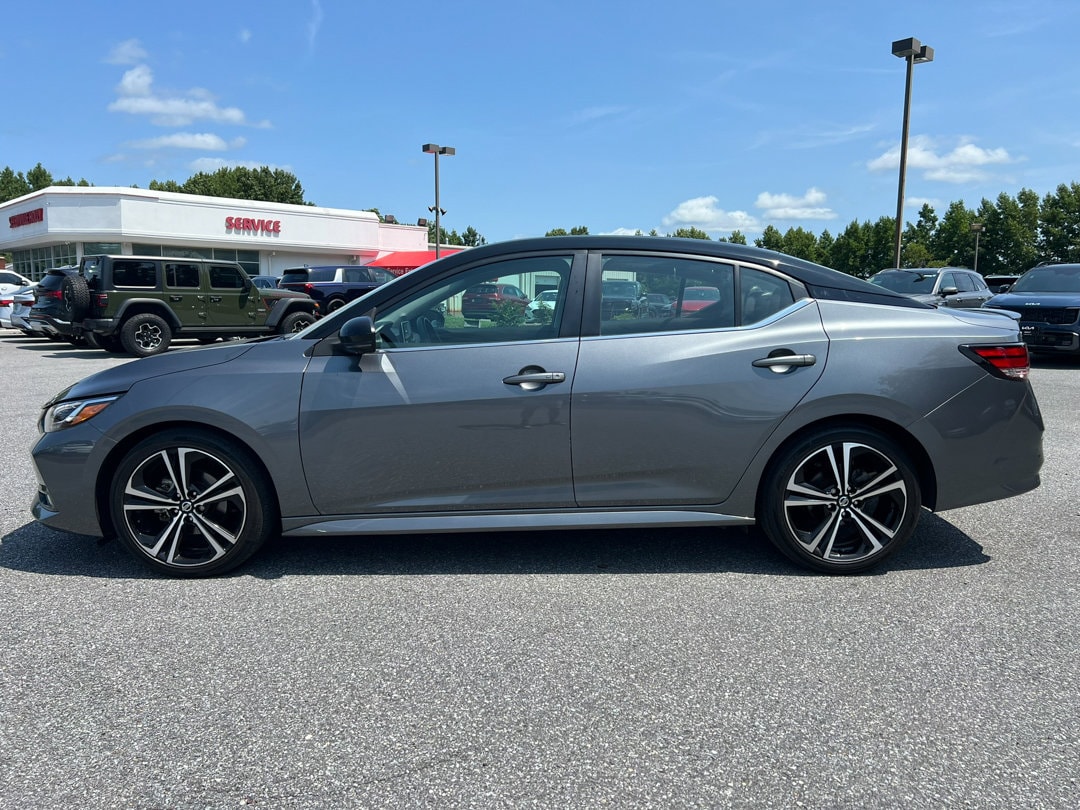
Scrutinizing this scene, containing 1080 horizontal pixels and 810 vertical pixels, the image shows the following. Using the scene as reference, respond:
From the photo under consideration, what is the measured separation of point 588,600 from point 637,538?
36.8 inches

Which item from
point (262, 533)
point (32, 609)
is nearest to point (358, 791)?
point (262, 533)

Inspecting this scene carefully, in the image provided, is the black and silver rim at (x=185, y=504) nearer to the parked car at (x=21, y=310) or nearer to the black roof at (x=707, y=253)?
the black roof at (x=707, y=253)

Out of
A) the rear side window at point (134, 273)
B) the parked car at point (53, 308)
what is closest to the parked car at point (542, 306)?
the rear side window at point (134, 273)

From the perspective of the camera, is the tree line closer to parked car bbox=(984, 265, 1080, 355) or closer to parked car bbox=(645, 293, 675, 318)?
parked car bbox=(984, 265, 1080, 355)

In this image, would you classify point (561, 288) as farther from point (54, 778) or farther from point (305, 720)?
point (54, 778)

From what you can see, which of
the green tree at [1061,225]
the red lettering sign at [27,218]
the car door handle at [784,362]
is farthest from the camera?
the green tree at [1061,225]

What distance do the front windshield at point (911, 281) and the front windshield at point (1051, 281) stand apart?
1.45 meters

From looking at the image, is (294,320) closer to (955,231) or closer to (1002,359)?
(1002,359)

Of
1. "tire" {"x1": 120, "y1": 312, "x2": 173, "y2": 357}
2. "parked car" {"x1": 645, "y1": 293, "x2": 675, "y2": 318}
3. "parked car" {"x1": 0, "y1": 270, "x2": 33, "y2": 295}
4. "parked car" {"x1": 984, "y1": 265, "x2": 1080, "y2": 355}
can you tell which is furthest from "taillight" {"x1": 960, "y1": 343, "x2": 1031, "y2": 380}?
"parked car" {"x1": 0, "y1": 270, "x2": 33, "y2": 295}

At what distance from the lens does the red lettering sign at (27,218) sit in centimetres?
4116

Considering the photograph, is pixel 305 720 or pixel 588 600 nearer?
pixel 305 720

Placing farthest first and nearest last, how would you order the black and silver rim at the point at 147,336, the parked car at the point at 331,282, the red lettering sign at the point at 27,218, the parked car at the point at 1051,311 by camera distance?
the red lettering sign at the point at 27,218, the parked car at the point at 331,282, the black and silver rim at the point at 147,336, the parked car at the point at 1051,311

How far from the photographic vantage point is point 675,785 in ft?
7.51

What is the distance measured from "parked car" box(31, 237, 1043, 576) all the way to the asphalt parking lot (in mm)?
318
